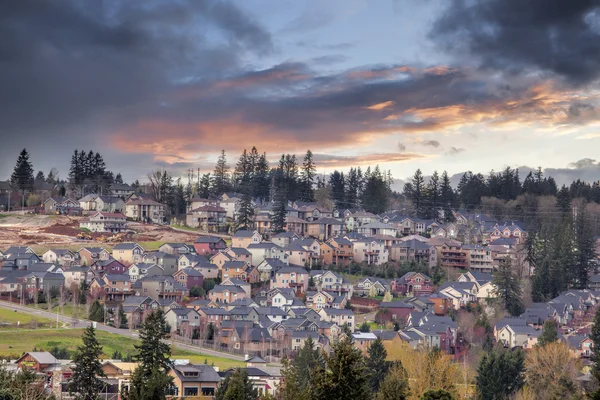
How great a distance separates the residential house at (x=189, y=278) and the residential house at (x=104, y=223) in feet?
58.9

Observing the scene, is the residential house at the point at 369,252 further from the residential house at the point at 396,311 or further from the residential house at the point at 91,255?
the residential house at the point at 91,255

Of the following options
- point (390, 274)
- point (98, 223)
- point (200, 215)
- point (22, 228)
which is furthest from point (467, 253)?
point (22, 228)

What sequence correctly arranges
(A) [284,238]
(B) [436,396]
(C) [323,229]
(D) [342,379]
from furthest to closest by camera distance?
(C) [323,229]
(A) [284,238]
(B) [436,396]
(D) [342,379]

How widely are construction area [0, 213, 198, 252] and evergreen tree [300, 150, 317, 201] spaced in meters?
22.9

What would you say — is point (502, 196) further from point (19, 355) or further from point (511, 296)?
point (19, 355)

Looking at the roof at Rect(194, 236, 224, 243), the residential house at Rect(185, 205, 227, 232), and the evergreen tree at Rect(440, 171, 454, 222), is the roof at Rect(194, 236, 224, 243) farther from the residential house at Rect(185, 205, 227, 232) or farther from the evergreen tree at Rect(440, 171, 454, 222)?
the evergreen tree at Rect(440, 171, 454, 222)

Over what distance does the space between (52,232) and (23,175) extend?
22330mm

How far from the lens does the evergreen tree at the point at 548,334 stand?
5825 centimetres

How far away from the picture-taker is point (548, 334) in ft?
193

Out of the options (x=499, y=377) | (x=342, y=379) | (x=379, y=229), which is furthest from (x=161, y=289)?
(x=342, y=379)

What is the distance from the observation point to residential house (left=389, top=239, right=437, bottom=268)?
272ft

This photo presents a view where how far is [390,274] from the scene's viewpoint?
78.5m

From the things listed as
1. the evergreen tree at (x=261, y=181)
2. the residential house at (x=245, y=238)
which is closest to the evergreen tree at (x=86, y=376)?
the residential house at (x=245, y=238)

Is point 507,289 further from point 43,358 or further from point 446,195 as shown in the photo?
point 446,195
